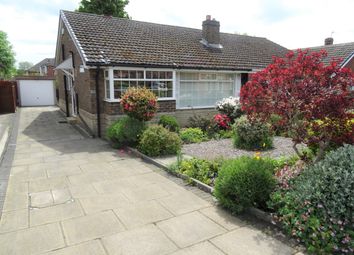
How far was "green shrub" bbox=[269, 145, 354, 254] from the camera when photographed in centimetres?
312

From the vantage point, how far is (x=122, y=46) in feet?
38.7

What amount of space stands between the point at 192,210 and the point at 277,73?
8.79 feet

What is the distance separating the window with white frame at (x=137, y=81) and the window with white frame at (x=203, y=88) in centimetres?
105

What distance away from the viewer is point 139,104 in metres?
8.80

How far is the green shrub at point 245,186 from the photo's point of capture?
419 centimetres

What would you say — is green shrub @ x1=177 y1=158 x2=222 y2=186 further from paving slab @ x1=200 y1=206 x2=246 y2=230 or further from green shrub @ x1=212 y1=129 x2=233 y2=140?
green shrub @ x1=212 y1=129 x2=233 y2=140

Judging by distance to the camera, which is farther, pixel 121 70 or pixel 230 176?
pixel 121 70

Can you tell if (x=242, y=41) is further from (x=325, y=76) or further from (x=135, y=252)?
(x=135, y=252)

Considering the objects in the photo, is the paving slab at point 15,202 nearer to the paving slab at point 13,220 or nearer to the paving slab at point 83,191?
the paving slab at point 13,220

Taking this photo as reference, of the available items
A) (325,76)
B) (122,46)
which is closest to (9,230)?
(325,76)

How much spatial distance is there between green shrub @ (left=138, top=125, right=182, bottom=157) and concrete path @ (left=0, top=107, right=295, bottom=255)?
0.74 meters

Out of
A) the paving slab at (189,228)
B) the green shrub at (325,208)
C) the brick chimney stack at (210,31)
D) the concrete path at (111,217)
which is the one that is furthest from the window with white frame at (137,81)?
the green shrub at (325,208)

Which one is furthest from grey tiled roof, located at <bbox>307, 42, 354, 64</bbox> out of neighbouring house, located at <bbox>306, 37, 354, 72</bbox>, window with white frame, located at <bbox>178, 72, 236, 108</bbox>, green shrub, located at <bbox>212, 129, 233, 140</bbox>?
green shrub, located at <bbox>212, 129, 233, 140</bbox>

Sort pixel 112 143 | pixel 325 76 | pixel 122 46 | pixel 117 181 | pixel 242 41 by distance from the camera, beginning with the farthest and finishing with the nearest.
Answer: pixel 242 41
pixel 122 46
pixel 112 143
pixel 117 181
pixel 325 76
